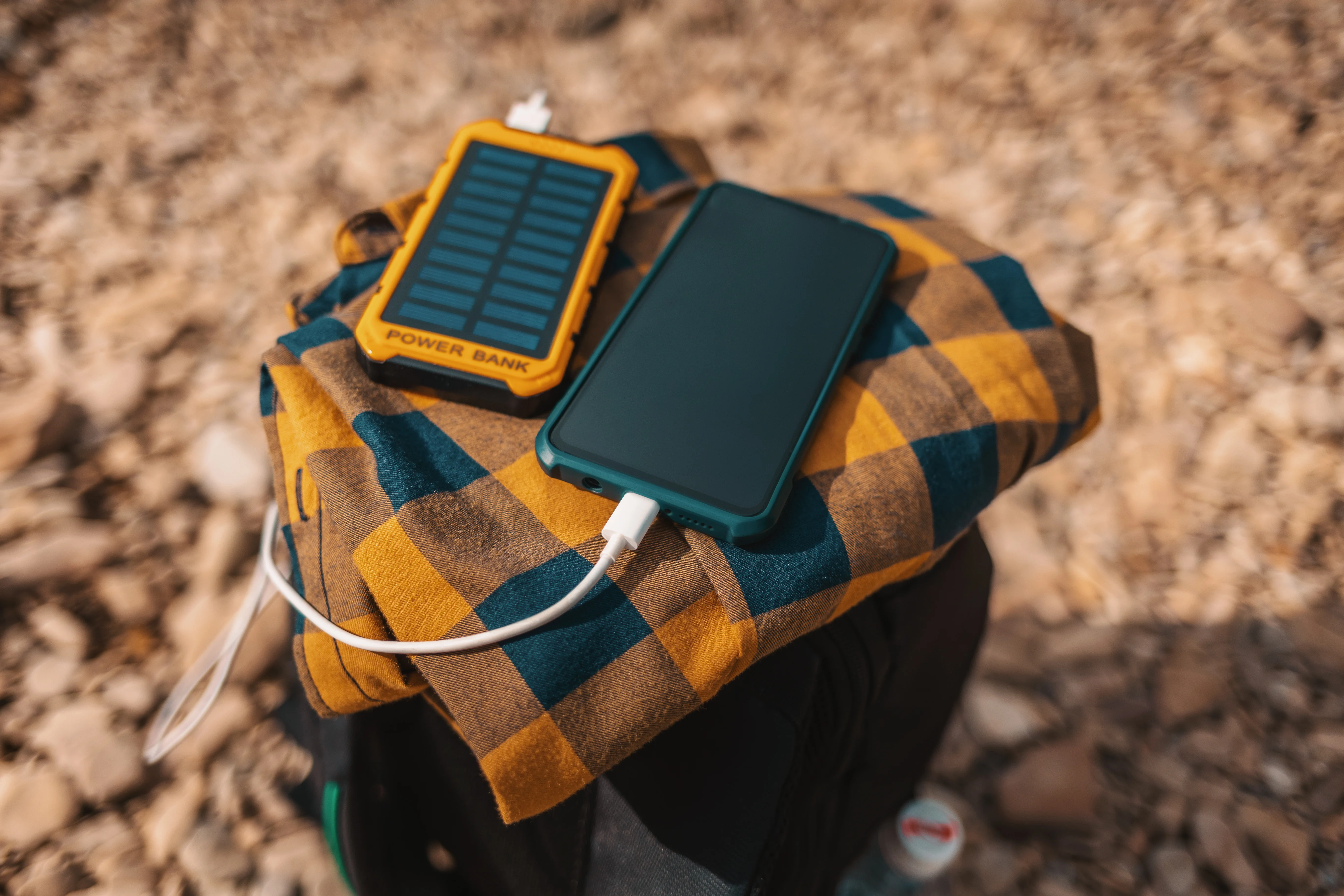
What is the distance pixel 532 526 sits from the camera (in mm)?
674

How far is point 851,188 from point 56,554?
1.69 meters

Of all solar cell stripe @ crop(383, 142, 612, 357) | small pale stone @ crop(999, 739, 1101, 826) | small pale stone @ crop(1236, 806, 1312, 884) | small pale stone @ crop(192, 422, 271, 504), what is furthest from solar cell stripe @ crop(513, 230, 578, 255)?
small pale stone @ crop(1236, 806, 1312, 884)

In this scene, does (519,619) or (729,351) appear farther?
(729,351)

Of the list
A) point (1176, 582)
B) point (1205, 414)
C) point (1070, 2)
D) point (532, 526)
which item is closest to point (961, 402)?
point (532, 526)

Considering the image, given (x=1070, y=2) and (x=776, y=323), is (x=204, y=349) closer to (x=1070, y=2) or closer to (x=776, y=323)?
(x=776, y=323)

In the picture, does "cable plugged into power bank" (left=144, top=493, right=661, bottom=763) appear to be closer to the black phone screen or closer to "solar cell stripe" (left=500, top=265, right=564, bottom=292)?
the black phone screen

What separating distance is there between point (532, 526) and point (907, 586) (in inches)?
17.5

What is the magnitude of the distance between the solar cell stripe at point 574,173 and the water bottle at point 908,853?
3.02 feet

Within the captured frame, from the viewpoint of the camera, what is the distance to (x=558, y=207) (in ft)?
2.66

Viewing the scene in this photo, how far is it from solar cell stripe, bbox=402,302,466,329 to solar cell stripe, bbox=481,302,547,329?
0.07 feet

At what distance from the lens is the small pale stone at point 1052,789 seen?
1.22 m

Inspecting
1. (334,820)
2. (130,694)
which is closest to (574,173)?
(334,820)

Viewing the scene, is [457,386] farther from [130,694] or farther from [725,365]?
[130,694]

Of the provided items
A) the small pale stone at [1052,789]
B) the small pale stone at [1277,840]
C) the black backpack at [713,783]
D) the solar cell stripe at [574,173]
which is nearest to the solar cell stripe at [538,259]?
the solar cell stripe at [574,173]
